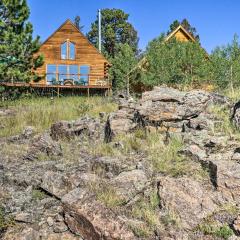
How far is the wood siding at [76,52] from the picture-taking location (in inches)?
1383

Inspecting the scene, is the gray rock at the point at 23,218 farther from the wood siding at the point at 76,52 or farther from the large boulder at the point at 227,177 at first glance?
the wood siding at the point at 76,52

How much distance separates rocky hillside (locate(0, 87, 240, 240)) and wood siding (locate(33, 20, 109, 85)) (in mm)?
25836

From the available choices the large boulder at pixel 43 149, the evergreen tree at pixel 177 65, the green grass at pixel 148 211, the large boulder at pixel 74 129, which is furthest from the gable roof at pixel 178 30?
the green grass at pixel 148 211

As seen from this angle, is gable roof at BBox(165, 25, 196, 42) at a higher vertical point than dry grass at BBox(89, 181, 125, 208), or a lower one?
higher

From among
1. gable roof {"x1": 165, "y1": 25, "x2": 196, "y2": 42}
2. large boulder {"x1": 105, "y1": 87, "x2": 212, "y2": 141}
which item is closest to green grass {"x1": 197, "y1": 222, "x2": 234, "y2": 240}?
large boulder {"x1": 105, "y1": 87, "x2": 212, "y2": 141}

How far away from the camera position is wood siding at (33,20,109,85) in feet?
115

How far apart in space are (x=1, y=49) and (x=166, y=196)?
16.3 m

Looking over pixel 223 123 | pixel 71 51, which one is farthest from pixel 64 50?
pixel 223 123

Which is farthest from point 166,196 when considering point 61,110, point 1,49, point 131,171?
point 1,49

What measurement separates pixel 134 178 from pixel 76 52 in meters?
29.8

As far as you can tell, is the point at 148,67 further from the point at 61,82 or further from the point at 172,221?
the point at 172,221

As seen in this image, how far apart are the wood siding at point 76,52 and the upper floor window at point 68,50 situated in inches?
9.5

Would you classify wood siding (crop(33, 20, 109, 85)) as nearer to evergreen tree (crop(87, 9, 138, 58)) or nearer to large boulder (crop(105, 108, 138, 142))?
evergreen tree (crop(87, 9, 138, 58))

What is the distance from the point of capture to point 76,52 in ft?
117
